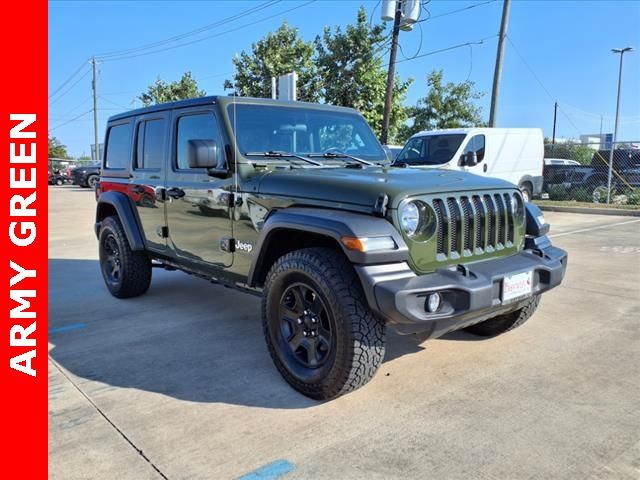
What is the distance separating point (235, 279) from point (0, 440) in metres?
1.79

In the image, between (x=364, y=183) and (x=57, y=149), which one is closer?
(x=364, y=183)

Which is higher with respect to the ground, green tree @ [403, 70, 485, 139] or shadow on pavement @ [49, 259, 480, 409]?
green tree @ [403, 70, 485, 139]

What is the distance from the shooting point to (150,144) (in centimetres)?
493

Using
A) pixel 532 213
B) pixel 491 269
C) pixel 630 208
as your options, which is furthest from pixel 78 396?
pixel 630 208

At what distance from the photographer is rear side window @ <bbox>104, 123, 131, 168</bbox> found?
17.6 feet

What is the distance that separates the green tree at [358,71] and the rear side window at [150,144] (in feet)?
52.5

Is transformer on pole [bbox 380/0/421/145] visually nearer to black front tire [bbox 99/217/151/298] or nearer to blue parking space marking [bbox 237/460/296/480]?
black front tire [bbox 99/217/151/298]

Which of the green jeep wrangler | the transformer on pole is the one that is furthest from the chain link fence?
the green jeep wrangler

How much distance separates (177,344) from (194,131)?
5.67 ft

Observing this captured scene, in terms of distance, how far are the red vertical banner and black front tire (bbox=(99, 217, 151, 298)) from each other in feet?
7.76

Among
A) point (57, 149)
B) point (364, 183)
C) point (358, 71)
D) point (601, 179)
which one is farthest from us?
point (57, 149)

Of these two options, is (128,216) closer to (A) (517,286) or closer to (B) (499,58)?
(A) (517,286)

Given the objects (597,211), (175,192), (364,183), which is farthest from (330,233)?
(597,211)

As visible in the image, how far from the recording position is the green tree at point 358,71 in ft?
66.9
